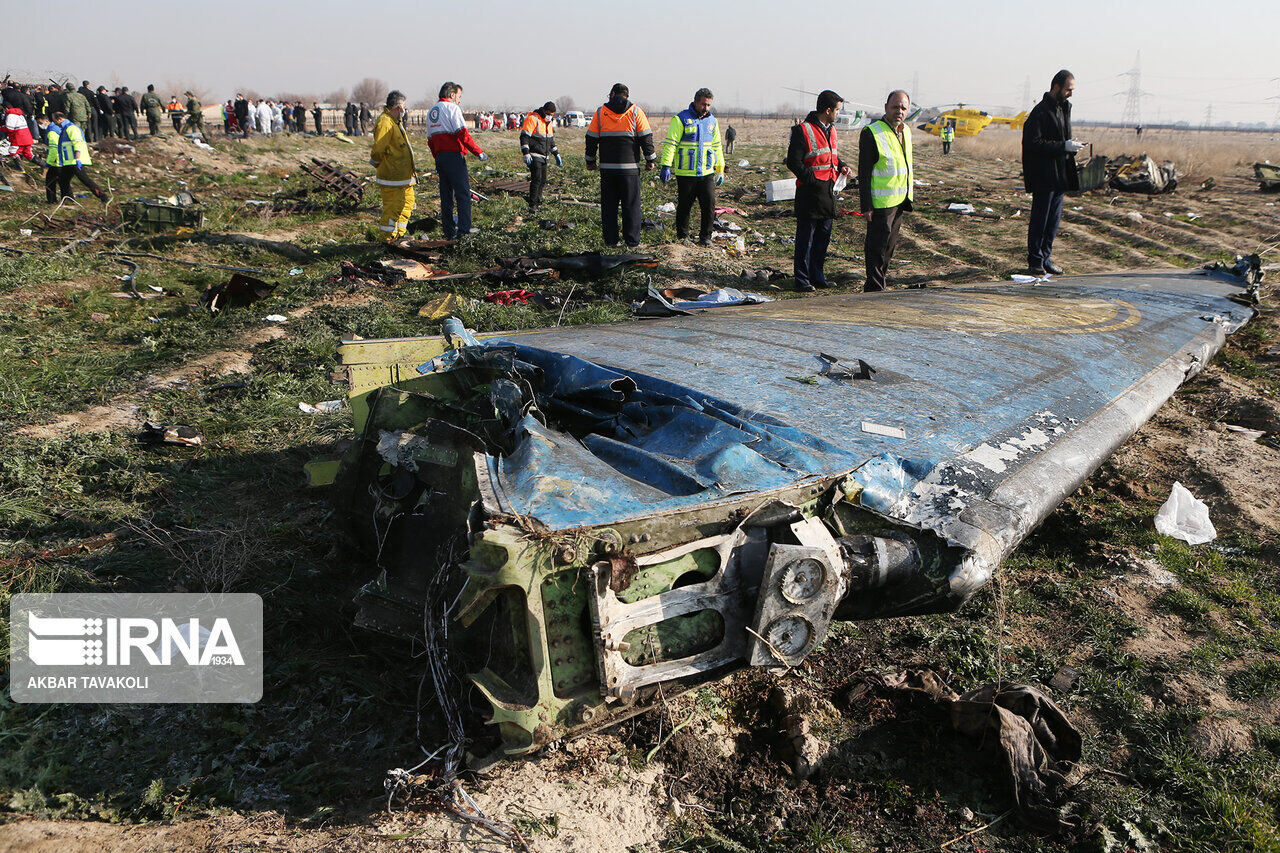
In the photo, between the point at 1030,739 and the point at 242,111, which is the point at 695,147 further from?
the point at 242,111

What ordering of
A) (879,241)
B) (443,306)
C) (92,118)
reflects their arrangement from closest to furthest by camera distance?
(443,306) < (879,241) < (92,118)

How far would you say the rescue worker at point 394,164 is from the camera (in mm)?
9398

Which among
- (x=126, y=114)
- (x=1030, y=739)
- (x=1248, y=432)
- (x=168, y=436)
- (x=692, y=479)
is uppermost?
(x=126, y=114)

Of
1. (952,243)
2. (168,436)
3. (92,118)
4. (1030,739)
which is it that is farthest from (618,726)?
(92,118)

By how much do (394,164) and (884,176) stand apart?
585cm

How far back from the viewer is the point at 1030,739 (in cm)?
251

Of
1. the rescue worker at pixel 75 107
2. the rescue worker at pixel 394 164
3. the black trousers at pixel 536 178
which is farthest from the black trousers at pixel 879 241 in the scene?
the rescue worker at pixel 75 107

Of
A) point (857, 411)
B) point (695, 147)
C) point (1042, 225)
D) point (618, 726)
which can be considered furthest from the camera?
point (695, 147)

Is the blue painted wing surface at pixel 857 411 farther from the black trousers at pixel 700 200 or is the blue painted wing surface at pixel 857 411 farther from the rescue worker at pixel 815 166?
the black trousers at pixel 700 200

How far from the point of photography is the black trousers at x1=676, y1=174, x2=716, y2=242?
956cm

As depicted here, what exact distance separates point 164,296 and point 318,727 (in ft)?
23.2

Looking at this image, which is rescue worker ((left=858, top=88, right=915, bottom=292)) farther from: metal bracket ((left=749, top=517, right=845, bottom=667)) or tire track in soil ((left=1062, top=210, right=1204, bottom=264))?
metal bracket ((left=749, top=517, right=845, bottom=667))

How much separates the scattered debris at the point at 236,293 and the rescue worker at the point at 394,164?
2265 mm

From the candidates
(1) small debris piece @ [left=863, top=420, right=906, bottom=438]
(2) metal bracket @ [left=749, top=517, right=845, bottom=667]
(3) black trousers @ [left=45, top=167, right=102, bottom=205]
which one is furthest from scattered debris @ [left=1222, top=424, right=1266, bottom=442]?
(3) black trousers @ [left=45, top=167, right=102, bottom=205]
